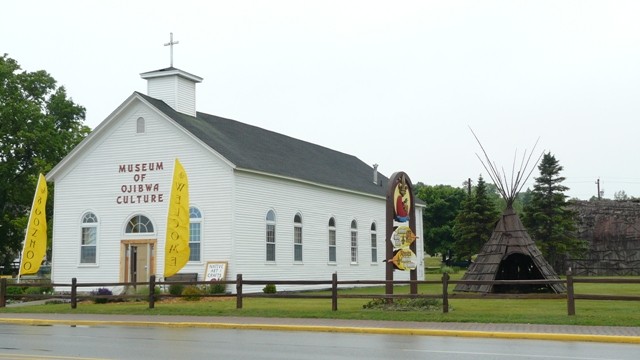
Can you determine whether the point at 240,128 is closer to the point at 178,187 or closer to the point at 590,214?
the point at 178,187

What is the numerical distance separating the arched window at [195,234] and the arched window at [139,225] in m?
2.04

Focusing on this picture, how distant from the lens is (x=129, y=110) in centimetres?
3416

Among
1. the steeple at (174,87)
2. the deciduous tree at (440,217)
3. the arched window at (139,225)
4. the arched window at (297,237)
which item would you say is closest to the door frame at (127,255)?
the arched window at (139,225)

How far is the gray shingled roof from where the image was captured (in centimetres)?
3347

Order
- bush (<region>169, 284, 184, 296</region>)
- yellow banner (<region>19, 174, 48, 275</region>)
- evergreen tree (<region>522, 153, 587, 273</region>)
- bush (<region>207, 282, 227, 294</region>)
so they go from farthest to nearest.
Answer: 1. evergreen tree (<region>522, 153, 587, 273</region>)
2. yellow banner (<region>19, 174, 48, 275</region>)
3. bush (<region>207, 282, 227, 294</region>)
4. bush (<region>169, 284, 184, 296</region>)

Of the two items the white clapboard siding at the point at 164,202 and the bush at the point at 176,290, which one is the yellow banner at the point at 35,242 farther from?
the bush at the point at 176,290

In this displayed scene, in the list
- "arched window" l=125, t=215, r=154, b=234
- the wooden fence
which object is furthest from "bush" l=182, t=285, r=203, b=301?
"arched window" l=125, t=215, r=154, b=234

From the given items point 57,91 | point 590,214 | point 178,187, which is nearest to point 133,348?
point 178,187

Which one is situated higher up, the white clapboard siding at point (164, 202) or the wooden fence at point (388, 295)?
the white clapboard siding at point (164, 202)

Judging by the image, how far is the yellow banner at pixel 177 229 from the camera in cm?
2806

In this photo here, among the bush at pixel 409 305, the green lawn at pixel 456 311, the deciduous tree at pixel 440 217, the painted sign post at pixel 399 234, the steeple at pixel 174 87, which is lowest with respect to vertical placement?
the green lawn at pixel 456 311

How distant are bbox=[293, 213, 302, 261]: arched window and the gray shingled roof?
202cm

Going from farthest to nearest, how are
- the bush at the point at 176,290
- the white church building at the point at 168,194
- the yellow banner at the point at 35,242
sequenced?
the white church building at the point at 168,194 < the yellow banner at the point at 35,242 < the bush at the point at 176,290

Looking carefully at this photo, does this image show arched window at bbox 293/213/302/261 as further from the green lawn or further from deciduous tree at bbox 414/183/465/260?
deciduous tree at bbox 414/183/465/260
